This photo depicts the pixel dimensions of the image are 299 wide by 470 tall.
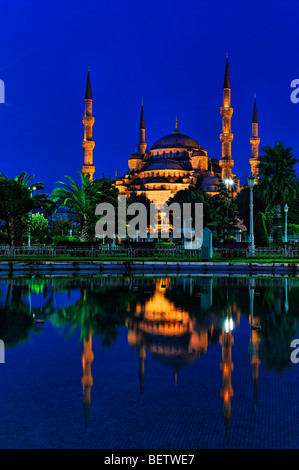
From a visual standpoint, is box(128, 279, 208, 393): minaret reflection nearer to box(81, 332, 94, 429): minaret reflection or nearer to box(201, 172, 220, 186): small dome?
box(81, 332, 94, 429): minaret reflection

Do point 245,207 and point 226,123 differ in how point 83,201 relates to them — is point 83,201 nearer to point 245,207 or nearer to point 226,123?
point 245,207

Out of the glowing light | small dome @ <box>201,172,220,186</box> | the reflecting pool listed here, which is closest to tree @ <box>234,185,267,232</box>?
small dome @ <box>201,172,220,186</box>

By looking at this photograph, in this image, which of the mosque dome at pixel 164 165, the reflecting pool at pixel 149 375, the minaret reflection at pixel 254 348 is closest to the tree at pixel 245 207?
the mosque dome at pixel 164 165

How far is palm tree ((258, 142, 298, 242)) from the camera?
1532 inches

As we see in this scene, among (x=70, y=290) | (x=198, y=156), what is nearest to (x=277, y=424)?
(x=70, y=290)

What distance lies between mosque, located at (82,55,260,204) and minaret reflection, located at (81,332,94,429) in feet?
235

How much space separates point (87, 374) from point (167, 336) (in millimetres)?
2852

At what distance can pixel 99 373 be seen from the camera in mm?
7168

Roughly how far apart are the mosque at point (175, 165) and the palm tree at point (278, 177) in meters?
39.0

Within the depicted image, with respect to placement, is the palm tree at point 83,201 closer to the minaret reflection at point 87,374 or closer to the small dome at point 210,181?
the minaret reflection at point 87,374

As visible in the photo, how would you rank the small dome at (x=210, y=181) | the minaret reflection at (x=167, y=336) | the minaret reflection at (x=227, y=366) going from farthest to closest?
the small dome at (x=210, y=181) → the minaret reflection at (x=167, y=336) → the minaret reflection at (x=227, y=366)

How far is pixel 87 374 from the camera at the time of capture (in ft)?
23.3

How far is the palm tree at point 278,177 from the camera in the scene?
38.9 metres
